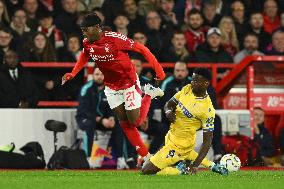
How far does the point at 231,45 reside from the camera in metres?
19.6

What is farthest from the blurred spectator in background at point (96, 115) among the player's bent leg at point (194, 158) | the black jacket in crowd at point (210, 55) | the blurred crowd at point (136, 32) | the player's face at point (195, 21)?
the player's bent leg at point (194, 158)

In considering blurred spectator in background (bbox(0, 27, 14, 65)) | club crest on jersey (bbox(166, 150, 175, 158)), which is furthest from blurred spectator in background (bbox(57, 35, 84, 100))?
club crest on jersey (bbox(166, 150, 175, 158))

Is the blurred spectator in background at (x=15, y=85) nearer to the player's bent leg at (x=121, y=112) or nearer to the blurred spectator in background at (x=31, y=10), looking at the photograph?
the blurred spectator in background at (x=31, y=10)

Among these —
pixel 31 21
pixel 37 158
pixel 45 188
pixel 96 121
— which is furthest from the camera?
pixel 31 21

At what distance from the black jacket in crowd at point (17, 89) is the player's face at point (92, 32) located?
353 cm

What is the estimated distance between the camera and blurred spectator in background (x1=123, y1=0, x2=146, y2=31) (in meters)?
19.0

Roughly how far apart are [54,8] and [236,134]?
4.24 m

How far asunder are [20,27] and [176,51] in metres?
2.86

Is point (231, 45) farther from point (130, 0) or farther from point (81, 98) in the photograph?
point (81, 98)

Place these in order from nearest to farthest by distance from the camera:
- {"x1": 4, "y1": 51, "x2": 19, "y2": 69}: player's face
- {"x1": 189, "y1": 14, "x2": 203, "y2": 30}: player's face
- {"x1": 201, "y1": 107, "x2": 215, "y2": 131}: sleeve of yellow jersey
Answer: {"x1": 201, "y1": 107, "x2": 215, "y2": 131}: sleeve of yellow jersey < {"x1": 4, "y1": 51, "x2": 19, "y2": 69}: player's face < {"x1": 189, "y1": 14, "x2": 203, "y2": 30}: player's face

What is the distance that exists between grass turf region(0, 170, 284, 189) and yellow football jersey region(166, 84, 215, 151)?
0.53 meters

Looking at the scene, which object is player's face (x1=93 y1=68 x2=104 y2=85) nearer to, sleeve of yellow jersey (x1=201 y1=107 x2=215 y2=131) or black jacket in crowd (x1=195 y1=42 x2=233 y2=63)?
black jacket in crowd (x1=195 y1=42 x2=233 y2=63)

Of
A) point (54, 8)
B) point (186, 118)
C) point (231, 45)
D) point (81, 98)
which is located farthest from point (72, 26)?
point (186, 118)

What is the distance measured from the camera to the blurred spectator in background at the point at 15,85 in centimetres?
1697
